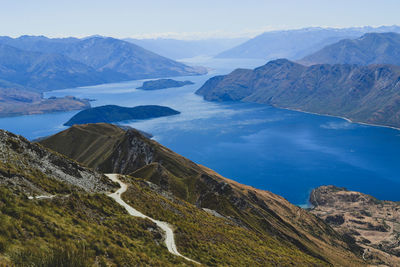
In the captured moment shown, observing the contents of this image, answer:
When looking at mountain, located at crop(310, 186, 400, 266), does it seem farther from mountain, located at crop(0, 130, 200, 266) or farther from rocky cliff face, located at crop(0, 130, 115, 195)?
mountain, located at crop(0, 130, 200, 266)

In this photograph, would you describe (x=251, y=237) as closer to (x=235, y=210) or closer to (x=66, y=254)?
(x=235, y=210)

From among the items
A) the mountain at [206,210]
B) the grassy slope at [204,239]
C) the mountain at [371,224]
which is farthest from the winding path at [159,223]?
the mountain at [371,224]

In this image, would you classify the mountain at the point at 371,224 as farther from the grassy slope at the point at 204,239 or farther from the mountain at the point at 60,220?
the mountain at the point at 60,220

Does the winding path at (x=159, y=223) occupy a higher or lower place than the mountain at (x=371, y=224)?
higher

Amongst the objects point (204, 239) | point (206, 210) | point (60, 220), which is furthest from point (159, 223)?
point (206, 210)

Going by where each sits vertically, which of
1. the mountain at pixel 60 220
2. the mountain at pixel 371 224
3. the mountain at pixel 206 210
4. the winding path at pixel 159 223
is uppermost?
the mountain at pixel 60 220

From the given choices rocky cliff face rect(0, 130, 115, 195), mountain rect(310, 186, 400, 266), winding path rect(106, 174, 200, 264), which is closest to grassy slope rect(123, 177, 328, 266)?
winding path rect(106, 174, 200, 264)

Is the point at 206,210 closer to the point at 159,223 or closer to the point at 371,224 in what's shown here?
the point at 159,223
